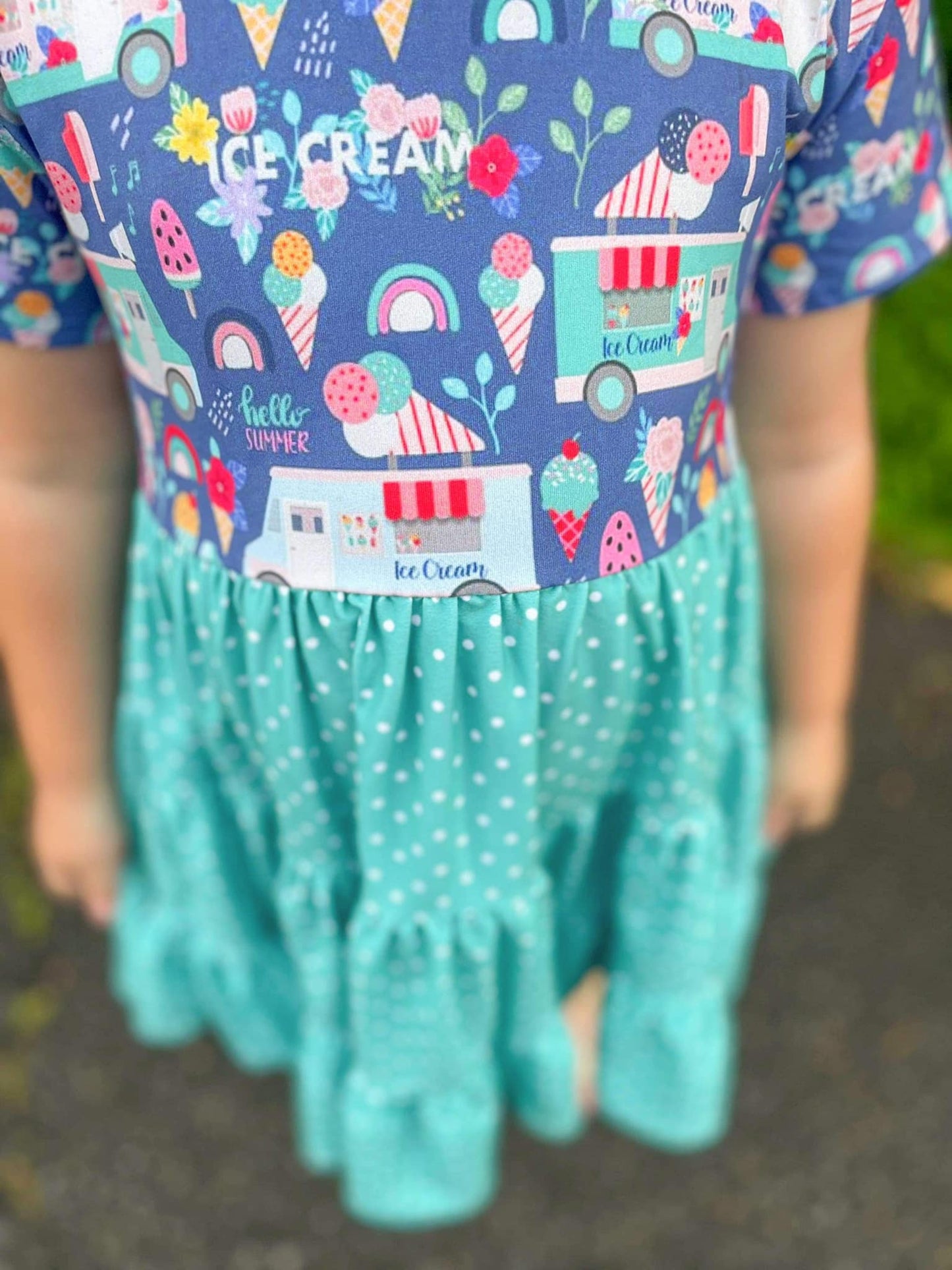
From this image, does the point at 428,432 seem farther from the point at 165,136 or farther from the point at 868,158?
the point at 868,158

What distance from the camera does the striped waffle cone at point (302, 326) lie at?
24.4 inches

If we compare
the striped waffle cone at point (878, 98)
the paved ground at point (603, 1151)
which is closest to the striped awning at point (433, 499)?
the striped waffle cone at point (878, 98)

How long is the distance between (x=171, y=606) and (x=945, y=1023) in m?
1.15

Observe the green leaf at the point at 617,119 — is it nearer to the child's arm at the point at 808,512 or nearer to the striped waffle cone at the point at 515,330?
the striped waffle cone at the point at 515,330

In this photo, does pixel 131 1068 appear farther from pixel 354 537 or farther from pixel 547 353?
pixel 547 353

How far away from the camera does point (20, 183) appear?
65 centimetres

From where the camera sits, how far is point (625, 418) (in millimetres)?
678

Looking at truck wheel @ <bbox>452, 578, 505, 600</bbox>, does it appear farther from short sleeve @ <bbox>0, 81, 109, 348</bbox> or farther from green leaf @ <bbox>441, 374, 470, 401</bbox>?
short sleeve @ <bbox>0, 81, 109, 348</bbox>

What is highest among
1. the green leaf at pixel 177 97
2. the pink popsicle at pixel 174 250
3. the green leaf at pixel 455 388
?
the green leaf at pixel 177 97

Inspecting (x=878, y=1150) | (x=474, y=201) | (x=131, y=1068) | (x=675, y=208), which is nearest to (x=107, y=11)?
(x=474, y=201)

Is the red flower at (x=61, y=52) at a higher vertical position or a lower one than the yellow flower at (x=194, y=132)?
higher

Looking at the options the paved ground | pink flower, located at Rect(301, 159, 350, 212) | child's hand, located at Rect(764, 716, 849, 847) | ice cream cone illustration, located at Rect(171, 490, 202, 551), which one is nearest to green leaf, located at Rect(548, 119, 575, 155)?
pink flower, located at Rect(301, 159, 350, 212)

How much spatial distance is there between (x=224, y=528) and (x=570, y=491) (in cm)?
23

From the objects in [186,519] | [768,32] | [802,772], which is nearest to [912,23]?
[768,32]
